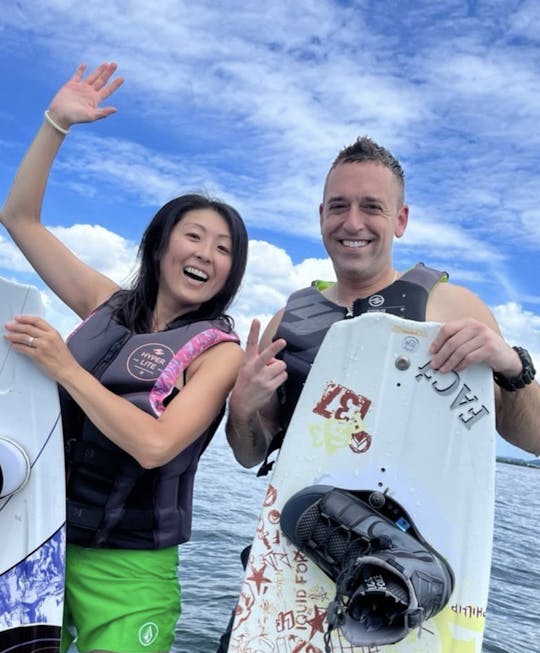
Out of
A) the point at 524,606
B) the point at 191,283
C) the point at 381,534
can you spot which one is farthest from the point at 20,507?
the point at 524,606

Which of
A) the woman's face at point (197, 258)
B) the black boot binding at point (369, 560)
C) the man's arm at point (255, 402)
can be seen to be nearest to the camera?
the black boot binding at point (369, 560)

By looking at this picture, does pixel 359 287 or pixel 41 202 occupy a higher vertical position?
pixel 41 202

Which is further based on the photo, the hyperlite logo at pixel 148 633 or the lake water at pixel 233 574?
the lake water at pixel 233 574

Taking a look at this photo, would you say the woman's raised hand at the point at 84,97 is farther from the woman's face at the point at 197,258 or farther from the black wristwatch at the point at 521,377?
the black wristwatch at the point at 521,377

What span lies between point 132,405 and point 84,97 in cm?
162

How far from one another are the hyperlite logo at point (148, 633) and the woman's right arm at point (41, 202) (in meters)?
1.54

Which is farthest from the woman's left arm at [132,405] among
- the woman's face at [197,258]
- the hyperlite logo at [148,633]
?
the hyperlite logo at [148,633]

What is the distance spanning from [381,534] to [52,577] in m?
1.40

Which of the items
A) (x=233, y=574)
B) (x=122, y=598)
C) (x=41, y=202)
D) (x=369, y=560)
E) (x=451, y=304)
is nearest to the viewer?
(x=369, y=560)

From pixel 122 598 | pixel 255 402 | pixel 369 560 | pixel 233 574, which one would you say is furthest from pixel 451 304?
pixel 233 574

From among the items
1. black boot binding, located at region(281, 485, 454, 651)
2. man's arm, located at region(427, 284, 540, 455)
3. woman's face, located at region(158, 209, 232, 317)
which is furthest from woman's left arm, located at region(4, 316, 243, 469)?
man's arm, located at region(427, 284, 540, 455)

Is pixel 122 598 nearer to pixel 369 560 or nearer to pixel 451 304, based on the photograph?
pixel 369 560

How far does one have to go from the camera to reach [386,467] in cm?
263

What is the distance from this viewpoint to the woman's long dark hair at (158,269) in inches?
118
